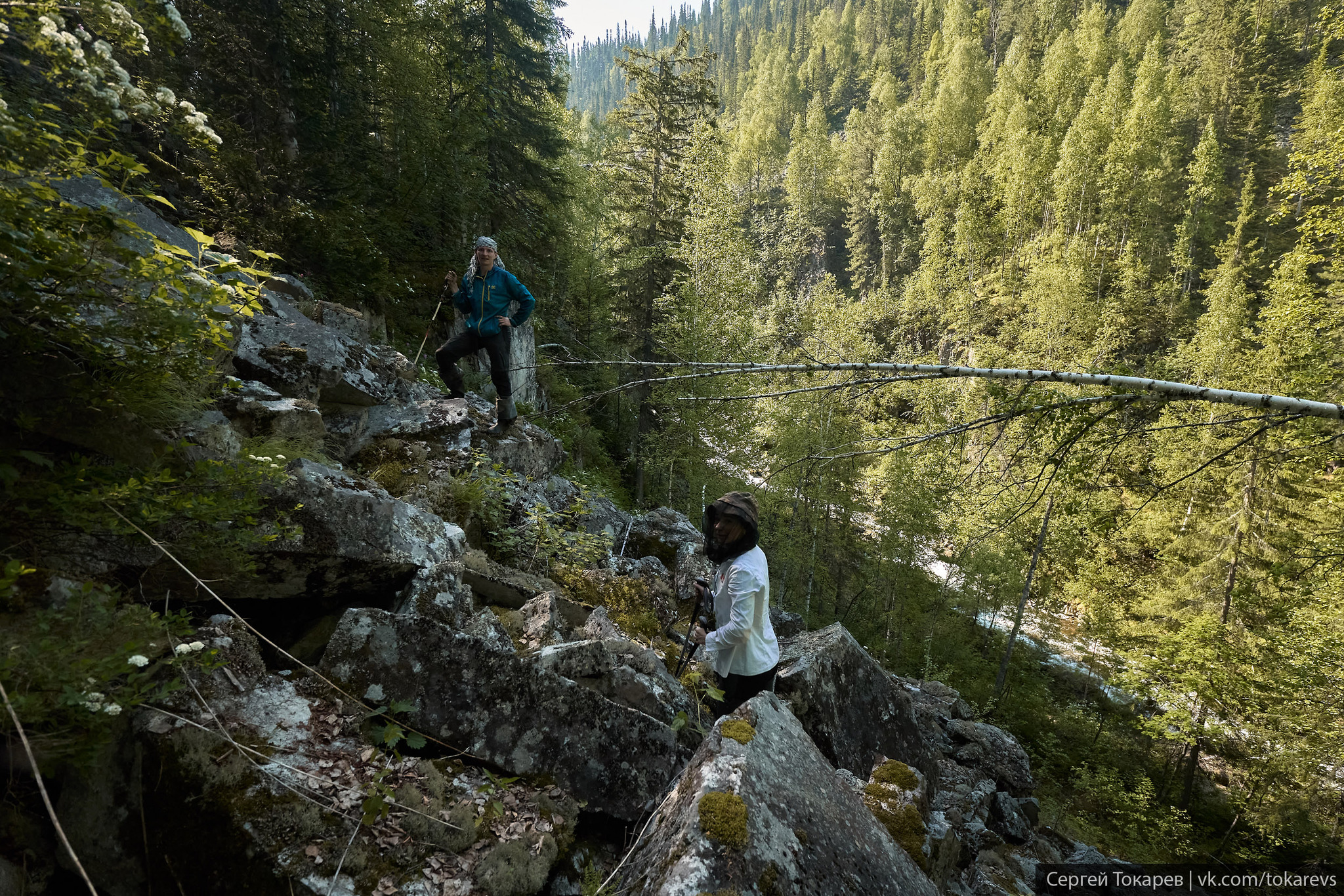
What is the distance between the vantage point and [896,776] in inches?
189

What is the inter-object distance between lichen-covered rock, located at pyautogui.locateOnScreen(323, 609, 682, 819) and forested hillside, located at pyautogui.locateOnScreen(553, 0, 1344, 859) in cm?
210

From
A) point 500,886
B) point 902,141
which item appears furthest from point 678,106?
point 902,141

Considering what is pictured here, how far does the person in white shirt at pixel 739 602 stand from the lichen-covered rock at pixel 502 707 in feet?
3.25

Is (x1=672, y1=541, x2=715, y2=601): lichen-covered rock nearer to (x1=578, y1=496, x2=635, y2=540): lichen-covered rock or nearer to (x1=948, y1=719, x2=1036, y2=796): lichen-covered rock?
(x1=578, y1=496, x2=635, y2=540): lichen-covered rock

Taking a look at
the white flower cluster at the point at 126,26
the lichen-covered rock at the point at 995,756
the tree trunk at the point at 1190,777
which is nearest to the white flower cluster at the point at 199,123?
the white flower cluster at the point at 126,26

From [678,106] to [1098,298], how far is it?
30509 millimetres

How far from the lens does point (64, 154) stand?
7.52ft

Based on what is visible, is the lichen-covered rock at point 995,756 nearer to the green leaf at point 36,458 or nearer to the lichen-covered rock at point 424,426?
the lichen-covered rock at point 424,426

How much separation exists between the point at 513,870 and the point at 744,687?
2290 mm

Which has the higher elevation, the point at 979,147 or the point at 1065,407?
the point at 979,147

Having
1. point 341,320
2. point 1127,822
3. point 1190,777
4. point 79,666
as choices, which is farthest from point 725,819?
point 1190,777

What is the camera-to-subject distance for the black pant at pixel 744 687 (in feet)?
14.6

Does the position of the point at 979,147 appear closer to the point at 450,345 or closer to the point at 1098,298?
the point at 1098,298

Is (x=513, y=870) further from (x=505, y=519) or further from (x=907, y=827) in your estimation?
(x=505, y=519)
